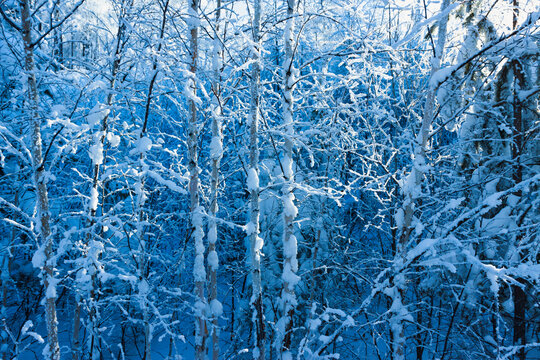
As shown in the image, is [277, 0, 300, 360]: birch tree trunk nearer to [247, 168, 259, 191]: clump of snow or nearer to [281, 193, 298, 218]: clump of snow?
[281, 193, 298, 218]: clump of snow

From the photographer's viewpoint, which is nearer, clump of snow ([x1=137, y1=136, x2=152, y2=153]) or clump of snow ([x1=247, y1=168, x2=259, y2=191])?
clump of snow ([x1=137, y1=136, x2=152, y2=153])

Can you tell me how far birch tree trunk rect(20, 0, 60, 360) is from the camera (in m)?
3.85

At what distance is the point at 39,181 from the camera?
3.97 metres

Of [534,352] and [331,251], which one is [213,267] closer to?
[331,251]

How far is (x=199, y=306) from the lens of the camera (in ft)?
17.7

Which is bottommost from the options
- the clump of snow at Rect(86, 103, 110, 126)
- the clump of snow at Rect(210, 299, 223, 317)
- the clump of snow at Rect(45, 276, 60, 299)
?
the clump of snow at Rect(210, 299, 223, 317)

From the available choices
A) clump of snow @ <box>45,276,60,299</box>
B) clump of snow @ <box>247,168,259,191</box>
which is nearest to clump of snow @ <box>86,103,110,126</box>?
clump of snow @ <box>45,276,60,299</box>

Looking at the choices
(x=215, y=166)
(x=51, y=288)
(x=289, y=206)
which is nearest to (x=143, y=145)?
(x=51, y=288)

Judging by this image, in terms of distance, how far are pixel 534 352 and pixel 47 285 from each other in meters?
11.9

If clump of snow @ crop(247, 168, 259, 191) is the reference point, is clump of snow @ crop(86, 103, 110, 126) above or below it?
above

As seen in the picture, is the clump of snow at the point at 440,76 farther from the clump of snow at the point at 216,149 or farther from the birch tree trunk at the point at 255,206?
the clump of snow at the point at 216,149

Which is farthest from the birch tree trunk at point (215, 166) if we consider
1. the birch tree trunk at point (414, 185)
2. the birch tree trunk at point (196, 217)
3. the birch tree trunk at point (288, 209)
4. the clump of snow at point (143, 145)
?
the birch tree trunk at point (414, 185)

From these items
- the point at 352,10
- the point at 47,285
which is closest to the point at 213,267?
the point at 47,285

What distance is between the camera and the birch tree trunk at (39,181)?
12.6ft
